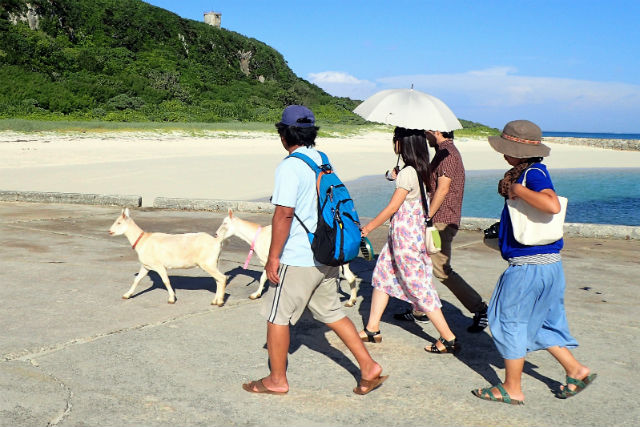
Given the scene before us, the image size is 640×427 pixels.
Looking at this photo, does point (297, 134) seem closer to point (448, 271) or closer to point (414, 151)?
point (414, 151)

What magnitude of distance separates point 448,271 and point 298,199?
90.4 inches

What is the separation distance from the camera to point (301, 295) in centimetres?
451

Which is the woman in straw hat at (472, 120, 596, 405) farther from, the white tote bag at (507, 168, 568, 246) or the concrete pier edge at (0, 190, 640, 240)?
the concrete pier edge at (0, 190, 640, 240)

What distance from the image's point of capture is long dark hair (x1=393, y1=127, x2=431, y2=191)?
18.2 ft

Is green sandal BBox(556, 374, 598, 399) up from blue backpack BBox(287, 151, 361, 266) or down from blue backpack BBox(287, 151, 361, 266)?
down

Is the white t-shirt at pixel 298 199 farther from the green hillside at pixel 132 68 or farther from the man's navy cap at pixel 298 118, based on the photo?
the green hillside at pixel 132 68

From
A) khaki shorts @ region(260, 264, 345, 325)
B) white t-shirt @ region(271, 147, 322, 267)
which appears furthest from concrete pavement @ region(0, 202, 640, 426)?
white t-shirt @ region(271, 147, 322, 267)

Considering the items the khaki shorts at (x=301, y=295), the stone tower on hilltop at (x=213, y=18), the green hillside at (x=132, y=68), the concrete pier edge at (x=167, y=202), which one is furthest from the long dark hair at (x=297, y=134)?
the stone tower on hilltop at (x=213, y=18)

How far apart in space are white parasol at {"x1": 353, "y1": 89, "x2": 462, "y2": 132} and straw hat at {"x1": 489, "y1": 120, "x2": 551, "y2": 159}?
1124mm

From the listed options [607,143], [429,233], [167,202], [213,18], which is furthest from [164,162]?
[213,18]

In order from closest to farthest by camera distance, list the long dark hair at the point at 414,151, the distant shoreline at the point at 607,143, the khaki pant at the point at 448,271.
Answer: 1. the long dark hair at the point at 414,151
2. the khaki pant at the point at 448,271
3. the distant shoreline at the point at 607,143

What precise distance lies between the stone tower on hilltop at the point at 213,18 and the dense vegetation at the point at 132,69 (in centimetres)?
1007

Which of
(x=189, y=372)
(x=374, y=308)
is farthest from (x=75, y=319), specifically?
(x=374, y=308)

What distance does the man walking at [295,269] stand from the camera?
4.38 metres
